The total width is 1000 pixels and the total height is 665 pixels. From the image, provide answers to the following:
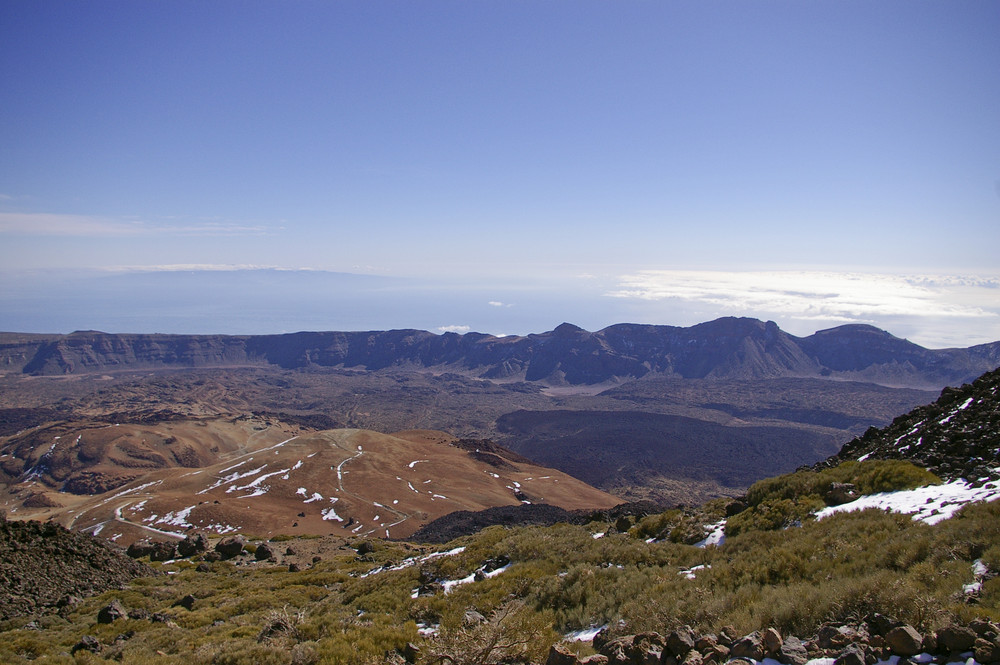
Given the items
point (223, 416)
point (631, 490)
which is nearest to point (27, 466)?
point (223, 416)

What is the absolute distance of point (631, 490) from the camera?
96000mm

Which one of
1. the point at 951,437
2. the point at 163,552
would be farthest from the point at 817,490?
the point at 163,552

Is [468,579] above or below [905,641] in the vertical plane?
below

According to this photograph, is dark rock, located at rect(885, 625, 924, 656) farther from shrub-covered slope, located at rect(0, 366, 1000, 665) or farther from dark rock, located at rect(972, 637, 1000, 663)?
dark rock, located at rect(972, 637, 1000, 663)

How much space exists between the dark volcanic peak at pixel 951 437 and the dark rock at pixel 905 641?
33.3 feet

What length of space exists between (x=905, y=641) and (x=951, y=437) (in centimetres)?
1508

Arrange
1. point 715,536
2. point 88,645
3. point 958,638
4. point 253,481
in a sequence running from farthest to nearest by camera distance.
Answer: point 253,481
point 715,536
point 88,645
point 958,638

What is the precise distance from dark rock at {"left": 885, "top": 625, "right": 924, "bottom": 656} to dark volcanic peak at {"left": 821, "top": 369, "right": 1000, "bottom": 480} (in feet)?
33.3

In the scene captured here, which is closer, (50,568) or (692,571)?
(692,571)

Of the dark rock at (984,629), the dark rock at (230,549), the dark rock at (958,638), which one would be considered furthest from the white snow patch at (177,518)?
the dark rock at (984,629)

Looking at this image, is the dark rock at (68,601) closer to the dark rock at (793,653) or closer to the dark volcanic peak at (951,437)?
the dark rock at (793,653)

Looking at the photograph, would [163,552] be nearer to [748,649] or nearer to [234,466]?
[748,649]

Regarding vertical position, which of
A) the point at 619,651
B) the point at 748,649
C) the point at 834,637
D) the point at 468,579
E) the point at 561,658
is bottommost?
the point at 468,579

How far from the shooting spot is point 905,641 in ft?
20.2
